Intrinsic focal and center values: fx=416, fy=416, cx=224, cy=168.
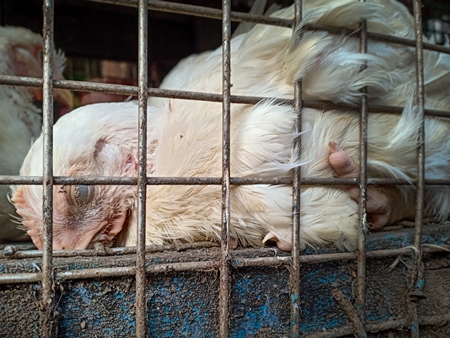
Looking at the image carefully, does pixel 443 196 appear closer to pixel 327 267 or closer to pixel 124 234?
pixel 327 267

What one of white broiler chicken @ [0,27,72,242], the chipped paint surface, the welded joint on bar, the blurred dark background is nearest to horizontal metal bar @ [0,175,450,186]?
the chipped paint surface

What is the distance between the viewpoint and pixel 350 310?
3.92ft

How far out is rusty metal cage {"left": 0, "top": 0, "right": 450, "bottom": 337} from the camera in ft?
3.03

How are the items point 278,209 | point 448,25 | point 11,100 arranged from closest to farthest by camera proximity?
point 278,209 < point 11,100 < point 448,25

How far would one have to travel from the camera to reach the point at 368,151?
4.40ft

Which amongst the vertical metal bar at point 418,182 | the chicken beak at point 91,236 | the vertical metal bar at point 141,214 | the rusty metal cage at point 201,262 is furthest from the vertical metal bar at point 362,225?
the chicken beak at point 91,236

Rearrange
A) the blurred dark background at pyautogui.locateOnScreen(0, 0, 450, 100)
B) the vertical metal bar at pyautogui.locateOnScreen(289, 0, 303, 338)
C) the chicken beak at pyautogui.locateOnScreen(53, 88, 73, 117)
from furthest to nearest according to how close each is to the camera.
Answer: the blurred dark background at pyautogui.locateOnScreen(0, 0, 450, 100) → the chicken beak at pyautogui.locateOnScreen(53, 88, 73, 117) → the vertical metal bar at pyautogui.locateOnScreen(289, 0, 303, 338)

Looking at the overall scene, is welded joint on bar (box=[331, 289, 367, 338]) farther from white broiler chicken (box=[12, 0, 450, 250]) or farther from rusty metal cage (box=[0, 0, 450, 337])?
white broiler chicken (box=[12, 0, 450, 250])

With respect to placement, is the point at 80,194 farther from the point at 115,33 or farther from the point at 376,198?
the point at 115,33

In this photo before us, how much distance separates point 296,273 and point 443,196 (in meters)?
0.77

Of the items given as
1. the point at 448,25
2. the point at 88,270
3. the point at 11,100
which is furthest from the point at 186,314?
the point at 448,25

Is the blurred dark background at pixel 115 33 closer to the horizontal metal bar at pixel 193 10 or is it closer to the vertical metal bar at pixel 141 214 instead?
the horizontal metal bar at pixel 193 10

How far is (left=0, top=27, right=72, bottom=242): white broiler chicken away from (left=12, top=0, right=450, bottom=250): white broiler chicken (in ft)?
1.25

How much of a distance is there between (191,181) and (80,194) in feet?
1.44
